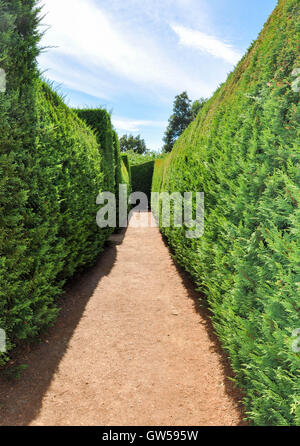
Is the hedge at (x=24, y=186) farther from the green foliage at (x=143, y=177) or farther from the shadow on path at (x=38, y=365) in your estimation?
the green foliage at (x=143, y=177)

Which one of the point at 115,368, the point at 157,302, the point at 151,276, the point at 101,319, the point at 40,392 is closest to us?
the point at 40,392

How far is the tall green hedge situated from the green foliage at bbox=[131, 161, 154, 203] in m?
24.3

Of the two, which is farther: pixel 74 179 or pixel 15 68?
pixel 74 179

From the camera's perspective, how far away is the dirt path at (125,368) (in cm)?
275

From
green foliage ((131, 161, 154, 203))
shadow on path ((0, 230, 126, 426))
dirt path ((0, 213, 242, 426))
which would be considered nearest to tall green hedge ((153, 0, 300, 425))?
dirt path ((0, 213, 242, 426))

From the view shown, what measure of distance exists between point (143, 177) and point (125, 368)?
25385 mm

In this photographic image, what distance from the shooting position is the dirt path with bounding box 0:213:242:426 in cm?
275

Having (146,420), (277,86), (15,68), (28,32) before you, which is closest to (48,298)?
(146,420)

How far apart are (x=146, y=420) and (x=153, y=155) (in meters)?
35.8

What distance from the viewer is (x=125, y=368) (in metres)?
3.47

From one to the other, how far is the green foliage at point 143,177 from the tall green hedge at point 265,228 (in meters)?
24.3

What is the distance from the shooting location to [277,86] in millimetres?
2580

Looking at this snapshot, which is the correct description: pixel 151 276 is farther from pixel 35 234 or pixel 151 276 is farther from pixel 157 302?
pixel 35 234

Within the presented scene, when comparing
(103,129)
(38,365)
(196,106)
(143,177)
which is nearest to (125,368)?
(38,365)
